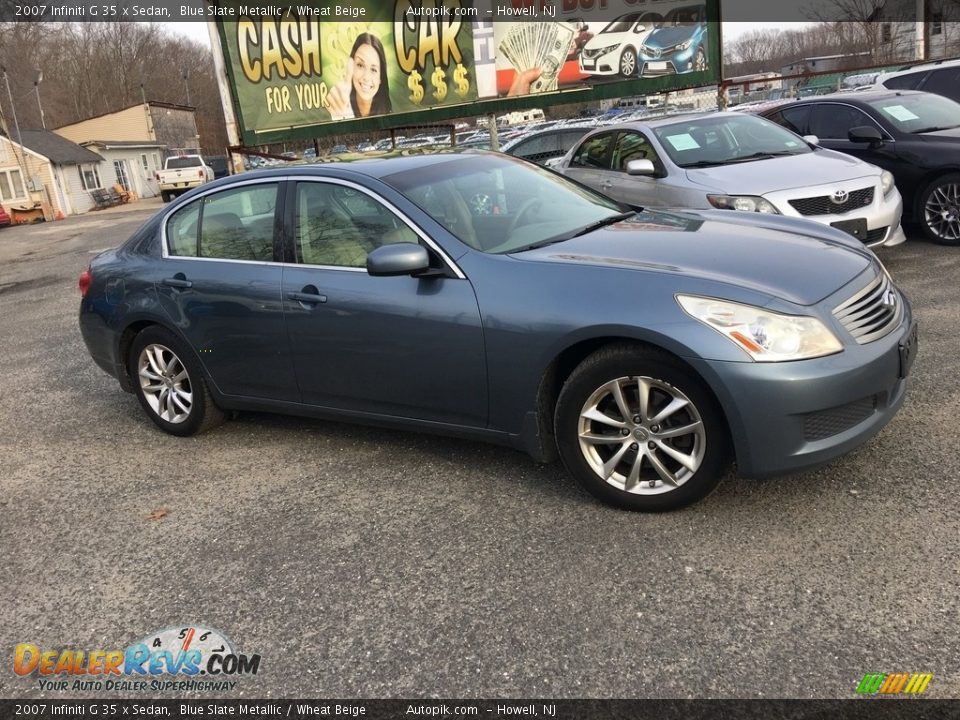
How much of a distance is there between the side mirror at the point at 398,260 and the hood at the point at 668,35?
373 inches

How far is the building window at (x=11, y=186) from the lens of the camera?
40.4m

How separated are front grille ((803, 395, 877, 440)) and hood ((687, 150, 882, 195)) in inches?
161

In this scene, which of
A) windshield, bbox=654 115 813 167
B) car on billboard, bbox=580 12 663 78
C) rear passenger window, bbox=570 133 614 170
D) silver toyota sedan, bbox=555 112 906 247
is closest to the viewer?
silver toyota sedan, bbox=555 112 906 247

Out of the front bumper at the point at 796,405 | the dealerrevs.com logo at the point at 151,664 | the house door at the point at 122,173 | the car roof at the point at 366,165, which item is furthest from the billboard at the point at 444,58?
the house door at the point at 122,173

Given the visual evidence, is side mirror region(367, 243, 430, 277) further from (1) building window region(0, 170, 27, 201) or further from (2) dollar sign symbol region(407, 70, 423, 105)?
(1) building window region(0, 170, 27, 201)

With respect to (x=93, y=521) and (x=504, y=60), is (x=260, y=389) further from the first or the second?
(x=504, y=60)

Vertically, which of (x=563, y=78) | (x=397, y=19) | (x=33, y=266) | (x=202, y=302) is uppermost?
(x=397, y=19)

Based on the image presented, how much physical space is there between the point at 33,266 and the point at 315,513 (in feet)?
52.4

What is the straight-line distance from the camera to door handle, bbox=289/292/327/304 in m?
4.13

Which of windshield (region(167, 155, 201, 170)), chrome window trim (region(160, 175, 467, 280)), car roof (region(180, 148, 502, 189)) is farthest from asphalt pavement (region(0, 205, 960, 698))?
windshield (region(167, 155, 201, 170))

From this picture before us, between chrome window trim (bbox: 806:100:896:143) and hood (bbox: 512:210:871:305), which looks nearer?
hood (bbox: 512:210:871:305)

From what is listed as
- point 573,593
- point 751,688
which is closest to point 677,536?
point 573,593

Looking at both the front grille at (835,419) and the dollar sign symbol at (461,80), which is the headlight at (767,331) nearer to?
the front grille at (835,419)

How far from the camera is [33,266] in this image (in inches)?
671
